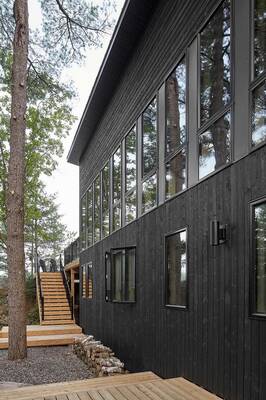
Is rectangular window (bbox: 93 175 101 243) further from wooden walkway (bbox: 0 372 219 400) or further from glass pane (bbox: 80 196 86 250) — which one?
wooden walkway (bbox: 0 372 219 400)

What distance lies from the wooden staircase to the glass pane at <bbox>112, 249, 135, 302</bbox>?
6.39 metres

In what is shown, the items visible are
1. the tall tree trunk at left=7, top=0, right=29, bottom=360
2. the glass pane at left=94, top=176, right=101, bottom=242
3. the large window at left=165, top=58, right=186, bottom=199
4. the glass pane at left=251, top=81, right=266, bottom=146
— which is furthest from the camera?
the glass pane at left=94, top=176, right=101, bottom=242

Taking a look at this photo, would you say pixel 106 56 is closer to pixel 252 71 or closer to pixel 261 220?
pixel 252 71

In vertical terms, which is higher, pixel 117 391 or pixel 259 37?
pixel 259 37

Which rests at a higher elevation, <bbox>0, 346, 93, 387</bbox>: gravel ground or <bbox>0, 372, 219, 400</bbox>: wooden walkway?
<bbox>0, 372, 219, 400</bbox>: wooden walkway

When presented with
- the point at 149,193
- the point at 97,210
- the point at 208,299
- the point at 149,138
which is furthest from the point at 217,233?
the point at 97,210

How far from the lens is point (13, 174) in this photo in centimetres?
870

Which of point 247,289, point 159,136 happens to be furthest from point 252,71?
point 159,136

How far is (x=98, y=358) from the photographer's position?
26.0ft

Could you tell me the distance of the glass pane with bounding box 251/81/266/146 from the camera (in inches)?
143

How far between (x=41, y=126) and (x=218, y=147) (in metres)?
13.4

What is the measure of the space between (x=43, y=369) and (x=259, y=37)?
7089 mm

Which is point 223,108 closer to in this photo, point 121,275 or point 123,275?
point 123,275

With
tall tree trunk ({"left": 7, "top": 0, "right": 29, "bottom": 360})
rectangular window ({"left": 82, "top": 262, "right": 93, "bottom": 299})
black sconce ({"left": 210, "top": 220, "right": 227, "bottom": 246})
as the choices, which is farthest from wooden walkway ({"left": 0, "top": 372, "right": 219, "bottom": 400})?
rectangular window ({"left": 82, "top": 262, "right": 93, "bottom": 299})
